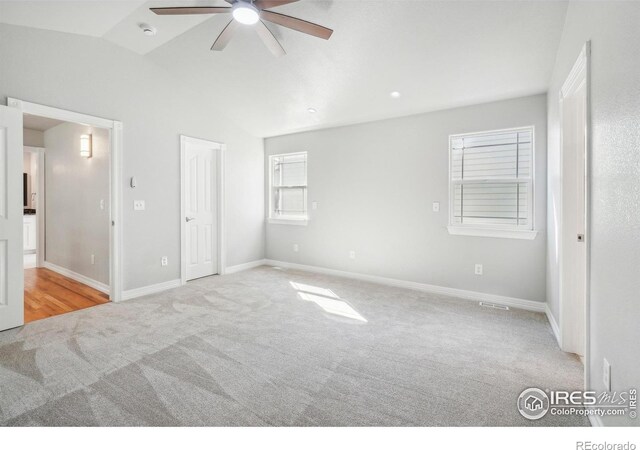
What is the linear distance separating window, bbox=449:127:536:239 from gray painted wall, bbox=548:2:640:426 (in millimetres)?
1894

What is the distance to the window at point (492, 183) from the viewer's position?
3.66 meters

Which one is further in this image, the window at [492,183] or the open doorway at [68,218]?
the open doorway at [68,218]

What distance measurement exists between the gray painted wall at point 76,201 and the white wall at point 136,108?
0.50 metres

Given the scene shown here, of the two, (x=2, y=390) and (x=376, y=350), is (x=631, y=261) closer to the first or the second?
(x=376, y=350)

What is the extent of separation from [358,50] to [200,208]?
10.8ft

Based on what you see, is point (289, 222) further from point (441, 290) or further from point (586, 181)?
point (586, 181)

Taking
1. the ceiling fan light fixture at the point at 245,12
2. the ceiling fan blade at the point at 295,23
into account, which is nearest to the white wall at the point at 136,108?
the ceiling fan light fixture at the point at 245,12

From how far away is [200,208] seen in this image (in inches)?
196

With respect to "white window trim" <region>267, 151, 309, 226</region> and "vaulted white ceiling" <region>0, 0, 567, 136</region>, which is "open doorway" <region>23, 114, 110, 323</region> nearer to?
"vaulted white ceiling" <region>0, 0, 567, 136</region>

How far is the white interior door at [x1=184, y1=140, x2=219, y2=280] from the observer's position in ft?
15.6

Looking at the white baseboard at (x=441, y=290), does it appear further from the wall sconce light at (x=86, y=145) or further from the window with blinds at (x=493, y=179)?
the wall sconce light at (x=86, y=145)

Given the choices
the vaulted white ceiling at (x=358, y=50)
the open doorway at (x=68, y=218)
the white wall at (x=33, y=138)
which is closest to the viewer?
the vaulted white ceiling at (x=358, y=50)

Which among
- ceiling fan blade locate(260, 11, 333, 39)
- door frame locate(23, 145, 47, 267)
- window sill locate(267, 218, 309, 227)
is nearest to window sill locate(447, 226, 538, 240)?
window sill locate(267, 218, 309, 227)

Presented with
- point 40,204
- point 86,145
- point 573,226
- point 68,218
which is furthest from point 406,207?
point 40,204
